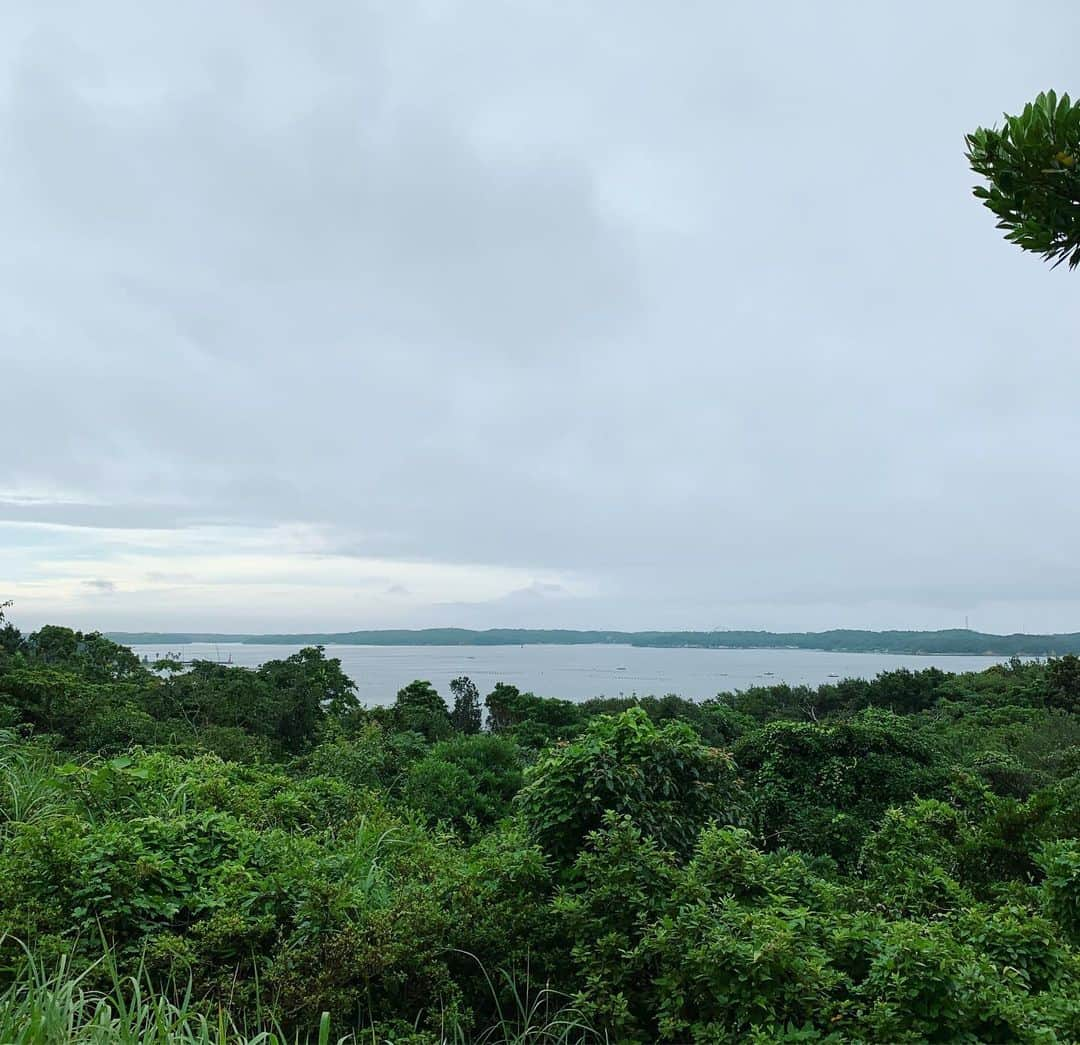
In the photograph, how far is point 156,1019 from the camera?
262 cm

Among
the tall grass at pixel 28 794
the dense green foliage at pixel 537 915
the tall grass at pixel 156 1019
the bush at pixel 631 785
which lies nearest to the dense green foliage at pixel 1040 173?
the dense green foliage at pixel 537 915

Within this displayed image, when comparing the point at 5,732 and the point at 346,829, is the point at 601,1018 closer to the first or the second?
the point at 346,829

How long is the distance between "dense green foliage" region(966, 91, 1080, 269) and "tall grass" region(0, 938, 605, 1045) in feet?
11.2

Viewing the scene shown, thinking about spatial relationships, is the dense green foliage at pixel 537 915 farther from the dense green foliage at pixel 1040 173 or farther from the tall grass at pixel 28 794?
the dense green foliage at pixel 1040 173

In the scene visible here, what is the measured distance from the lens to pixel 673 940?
3094 mm

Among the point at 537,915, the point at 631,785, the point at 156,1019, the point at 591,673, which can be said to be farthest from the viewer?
the point at 591,673

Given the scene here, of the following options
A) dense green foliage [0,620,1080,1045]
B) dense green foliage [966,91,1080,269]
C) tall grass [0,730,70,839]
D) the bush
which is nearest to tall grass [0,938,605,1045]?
dense green foliage [0,620,1080,1045]

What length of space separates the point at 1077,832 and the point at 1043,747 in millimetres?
10586

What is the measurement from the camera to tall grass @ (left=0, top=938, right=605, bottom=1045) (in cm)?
245

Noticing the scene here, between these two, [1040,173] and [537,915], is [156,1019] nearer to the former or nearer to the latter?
[537,915]

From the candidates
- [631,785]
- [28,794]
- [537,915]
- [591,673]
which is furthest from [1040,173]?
[591,673]

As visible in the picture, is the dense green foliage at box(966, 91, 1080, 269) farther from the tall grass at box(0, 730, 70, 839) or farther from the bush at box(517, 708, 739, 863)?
the tall grass at box(0, 730, 70, 839)

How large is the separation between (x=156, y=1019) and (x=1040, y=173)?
421 centimetres

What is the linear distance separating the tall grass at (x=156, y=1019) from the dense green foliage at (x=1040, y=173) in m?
3.42
